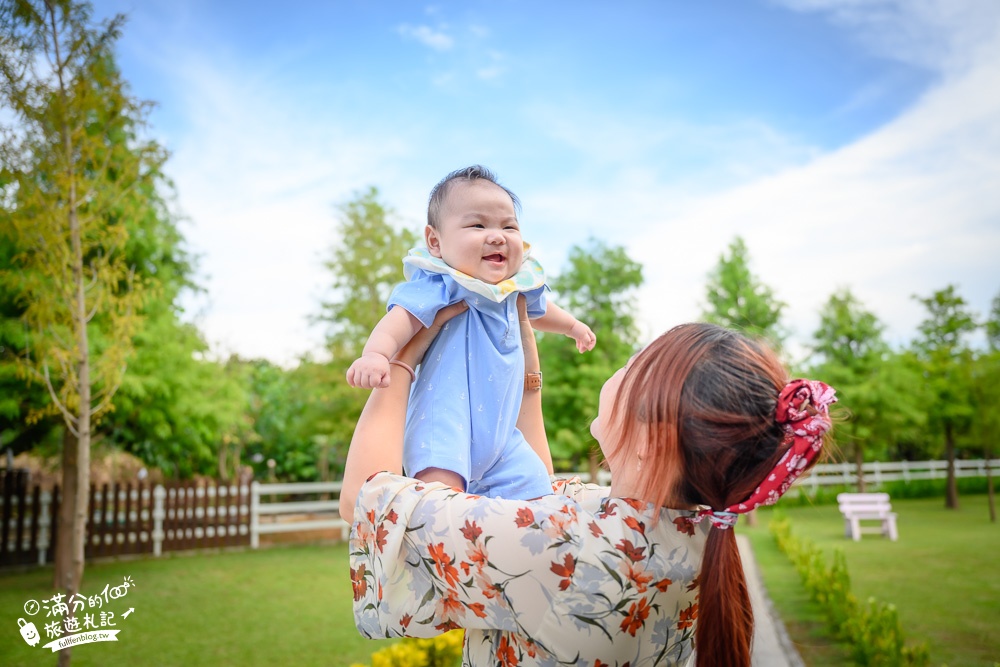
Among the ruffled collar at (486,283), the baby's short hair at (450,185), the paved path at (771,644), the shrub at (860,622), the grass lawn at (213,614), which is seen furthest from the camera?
the grass lawn at (213,614)

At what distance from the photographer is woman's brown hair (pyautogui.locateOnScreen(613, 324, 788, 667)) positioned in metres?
1.17

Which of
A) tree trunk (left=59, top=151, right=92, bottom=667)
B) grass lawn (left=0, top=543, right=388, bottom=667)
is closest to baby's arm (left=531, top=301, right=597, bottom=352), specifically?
tree trunk (left=59, top=151, right=92, bottom=667)

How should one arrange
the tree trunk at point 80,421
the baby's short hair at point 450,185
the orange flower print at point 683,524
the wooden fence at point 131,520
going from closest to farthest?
1. the orange flower print at point 683,524
2. the baby's short hair at point 450,185
3. the tree trunk at point 80,421
4. the wooden fence at point 131,520

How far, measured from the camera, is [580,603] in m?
1.17

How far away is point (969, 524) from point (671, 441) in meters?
17.9

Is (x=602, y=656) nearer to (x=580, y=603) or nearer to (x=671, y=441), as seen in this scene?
(x=580, y=603)

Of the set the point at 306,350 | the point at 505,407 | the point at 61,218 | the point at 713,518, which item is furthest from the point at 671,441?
the point at 306,350

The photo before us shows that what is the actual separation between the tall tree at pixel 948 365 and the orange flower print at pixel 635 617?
2108 cm

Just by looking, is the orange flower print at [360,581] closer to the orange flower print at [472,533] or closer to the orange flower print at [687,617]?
the orange flower print at [472,533]

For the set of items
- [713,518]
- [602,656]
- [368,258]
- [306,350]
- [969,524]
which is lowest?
[969,524]

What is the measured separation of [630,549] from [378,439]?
19.1 inches

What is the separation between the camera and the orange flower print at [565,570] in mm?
1161

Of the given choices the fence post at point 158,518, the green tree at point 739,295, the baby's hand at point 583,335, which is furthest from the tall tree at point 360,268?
the baby's hand at point 583,335

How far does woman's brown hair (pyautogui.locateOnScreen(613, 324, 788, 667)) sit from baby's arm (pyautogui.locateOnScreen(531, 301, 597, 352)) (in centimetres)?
59
